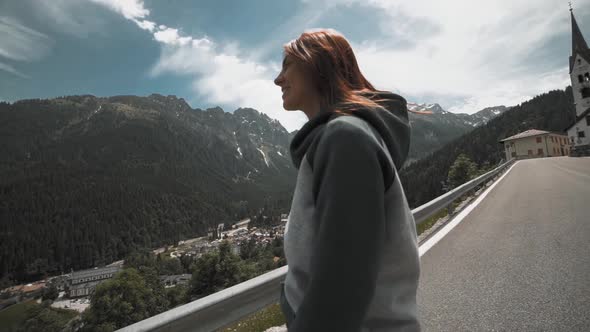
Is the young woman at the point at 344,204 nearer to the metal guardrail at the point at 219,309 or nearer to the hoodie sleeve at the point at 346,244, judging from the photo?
the hoodie sleeve at the point at 346,244

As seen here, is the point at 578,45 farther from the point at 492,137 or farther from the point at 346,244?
the point at 346,244

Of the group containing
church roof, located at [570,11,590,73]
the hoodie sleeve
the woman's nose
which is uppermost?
church roof, located at [570,11,590,73]

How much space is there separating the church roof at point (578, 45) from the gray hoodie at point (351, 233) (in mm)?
75828

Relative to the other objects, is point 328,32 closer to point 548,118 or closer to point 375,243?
point 375,243

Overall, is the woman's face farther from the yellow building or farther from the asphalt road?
the yellow building

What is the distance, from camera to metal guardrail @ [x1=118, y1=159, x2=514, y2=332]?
1371 mm

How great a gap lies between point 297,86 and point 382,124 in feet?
1.29

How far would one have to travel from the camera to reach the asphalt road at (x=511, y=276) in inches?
115

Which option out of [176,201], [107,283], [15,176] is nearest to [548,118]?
[107,283]

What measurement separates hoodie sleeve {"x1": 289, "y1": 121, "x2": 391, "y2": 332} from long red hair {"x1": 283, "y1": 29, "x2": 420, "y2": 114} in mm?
410

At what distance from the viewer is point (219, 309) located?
1721 millimetres

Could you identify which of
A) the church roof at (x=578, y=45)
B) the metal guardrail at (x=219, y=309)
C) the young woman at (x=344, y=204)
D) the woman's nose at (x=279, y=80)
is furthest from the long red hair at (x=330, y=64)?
the church roof at (x=578, y=45)

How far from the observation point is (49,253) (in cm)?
12175

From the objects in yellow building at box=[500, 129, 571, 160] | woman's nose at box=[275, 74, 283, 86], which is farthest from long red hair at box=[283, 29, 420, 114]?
yellow building at box=[500, 129, 571, 160]
